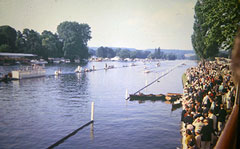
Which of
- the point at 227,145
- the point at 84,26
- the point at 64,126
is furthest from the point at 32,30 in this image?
the point at 227,145

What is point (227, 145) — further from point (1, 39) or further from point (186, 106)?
point (1, 39)

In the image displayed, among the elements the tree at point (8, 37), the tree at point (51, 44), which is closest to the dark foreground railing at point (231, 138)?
the tree at point (8, 37)

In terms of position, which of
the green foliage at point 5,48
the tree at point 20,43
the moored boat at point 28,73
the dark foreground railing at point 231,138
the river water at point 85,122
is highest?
the tree at point 20,43

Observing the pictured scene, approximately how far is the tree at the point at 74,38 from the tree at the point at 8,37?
2892cm

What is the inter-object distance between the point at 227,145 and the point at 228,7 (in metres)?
17.8

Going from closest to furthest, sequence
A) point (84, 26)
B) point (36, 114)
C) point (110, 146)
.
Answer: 1. point (110, 146)
2. point (36, 114)
3. point (84, 26)

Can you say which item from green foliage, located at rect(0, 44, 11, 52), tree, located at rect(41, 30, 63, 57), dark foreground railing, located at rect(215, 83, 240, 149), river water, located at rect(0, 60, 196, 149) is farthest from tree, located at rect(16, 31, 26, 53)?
dark foreground railing, located at rect(215, 83, 240, 149)

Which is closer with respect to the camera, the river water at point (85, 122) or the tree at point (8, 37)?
→ the river water at point (85, 122)

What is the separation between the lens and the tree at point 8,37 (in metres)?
95.4

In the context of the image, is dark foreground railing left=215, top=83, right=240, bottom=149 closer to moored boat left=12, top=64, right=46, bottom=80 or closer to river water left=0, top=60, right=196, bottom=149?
river water left=0, top=60, right=196, bottom=149

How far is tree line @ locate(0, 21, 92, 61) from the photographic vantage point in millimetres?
99000

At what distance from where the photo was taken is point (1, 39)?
95.2 metres

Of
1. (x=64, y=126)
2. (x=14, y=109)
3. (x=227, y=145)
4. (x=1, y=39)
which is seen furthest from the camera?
(x=1, y=39)

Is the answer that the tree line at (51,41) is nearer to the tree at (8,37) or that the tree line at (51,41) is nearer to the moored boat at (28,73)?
the tree at (8,37)
